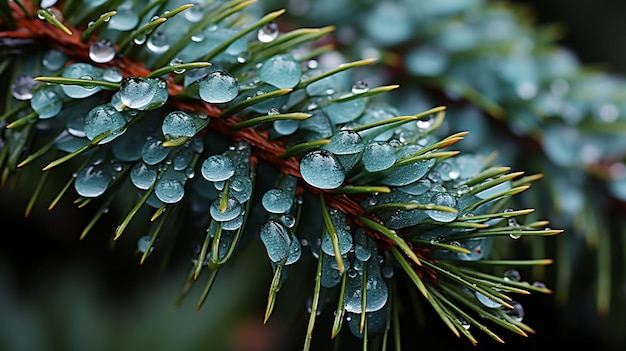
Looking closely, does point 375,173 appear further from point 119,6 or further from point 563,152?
point 563,152

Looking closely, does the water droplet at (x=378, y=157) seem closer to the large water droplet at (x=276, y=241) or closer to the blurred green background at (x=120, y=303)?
the large water droplet at (x=276, y=241)

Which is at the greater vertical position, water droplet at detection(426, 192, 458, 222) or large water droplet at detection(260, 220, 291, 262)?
water droplet at detection(426, 192, 458, 222)

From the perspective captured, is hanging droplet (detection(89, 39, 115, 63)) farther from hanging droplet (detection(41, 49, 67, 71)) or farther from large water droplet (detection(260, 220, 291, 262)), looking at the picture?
large water droplet (detection(260, 220, 291, 262))

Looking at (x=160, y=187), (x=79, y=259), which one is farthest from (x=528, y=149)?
(x=79, y=259)

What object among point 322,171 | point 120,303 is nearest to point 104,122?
point 322,171

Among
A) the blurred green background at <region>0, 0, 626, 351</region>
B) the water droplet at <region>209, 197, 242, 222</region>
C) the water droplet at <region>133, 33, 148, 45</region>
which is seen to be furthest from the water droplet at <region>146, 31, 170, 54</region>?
the blurred green background at <region>0, 0, 626, 351</region>
